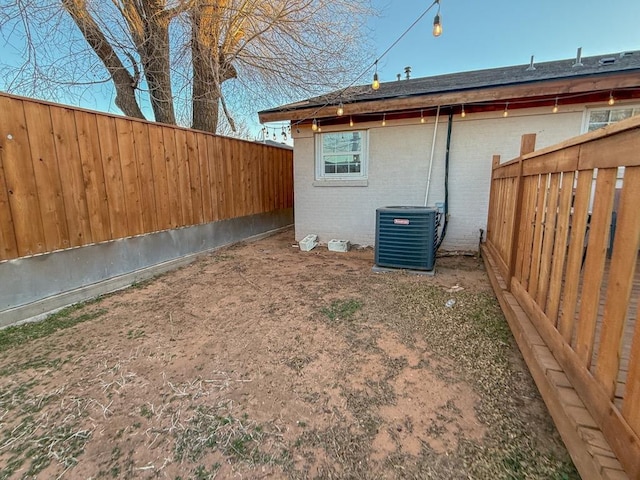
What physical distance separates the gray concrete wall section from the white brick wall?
7.33 feet

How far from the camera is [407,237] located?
422cm

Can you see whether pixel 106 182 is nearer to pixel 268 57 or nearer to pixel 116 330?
pixel 116 330

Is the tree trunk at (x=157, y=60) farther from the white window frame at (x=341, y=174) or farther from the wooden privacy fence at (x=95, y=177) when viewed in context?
the white window frame at (x=341, y=174)

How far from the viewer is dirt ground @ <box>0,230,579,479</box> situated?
143 cm

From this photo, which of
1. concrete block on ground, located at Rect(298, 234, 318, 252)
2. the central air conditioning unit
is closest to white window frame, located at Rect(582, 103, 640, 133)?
the central air conditioning unit

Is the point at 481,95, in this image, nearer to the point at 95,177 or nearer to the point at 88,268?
the point at 95,177

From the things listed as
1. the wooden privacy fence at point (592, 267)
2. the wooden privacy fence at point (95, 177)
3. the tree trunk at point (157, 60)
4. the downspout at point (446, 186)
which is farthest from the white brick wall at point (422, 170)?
the wooden privacy fence at point (592, 267)

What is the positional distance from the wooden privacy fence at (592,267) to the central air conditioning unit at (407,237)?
159 cm

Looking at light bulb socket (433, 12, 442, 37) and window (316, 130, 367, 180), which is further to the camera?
window (316, 130, 367, 180)

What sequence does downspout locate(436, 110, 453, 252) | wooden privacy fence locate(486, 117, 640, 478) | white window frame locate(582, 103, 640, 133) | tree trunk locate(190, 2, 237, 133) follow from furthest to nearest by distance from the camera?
downspout locate(436, 110, 453, 252) < tree trunk locate(190, 2, 237, 133) < white window frame locate(582, 103, 640, 133) < wooden privacy fence locate(486, 117, 640, 478)

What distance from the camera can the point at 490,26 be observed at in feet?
19.4

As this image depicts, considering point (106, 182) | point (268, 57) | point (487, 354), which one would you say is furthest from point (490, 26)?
point (106, 182)

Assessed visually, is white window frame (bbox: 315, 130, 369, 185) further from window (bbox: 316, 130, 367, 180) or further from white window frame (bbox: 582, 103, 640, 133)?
white window frame (bbox: 582, 103, 640, 133)

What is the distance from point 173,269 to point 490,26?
7443 millimetres
